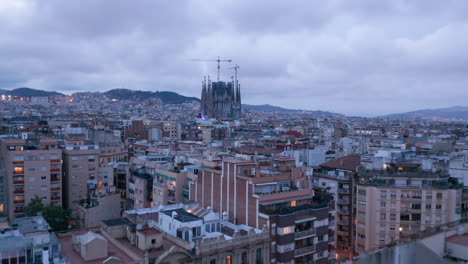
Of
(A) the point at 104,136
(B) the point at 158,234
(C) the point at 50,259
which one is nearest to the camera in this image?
(C) the point at 50,259

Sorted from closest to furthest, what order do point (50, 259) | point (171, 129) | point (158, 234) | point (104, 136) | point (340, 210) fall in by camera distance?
point (50, 259) < point (158, 234) < point (340, 210) < point (104, 136) < point (171, 129)

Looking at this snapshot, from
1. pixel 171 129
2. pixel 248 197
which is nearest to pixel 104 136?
pixel 171 129

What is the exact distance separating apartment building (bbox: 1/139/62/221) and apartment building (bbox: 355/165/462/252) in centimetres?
3424

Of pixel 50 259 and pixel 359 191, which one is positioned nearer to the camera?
pixel 50 259

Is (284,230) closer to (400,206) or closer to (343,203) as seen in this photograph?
(400,206)

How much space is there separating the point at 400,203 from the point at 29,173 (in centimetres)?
3951

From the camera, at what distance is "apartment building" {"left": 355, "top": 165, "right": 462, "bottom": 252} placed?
1435 inches

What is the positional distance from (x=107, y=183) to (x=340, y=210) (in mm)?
30143

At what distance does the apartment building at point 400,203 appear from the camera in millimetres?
36438

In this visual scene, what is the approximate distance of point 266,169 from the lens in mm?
36406

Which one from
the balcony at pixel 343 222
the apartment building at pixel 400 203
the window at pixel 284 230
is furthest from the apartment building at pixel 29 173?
the apartment building at pixel 400 203

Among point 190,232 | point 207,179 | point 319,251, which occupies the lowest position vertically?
point 319,251

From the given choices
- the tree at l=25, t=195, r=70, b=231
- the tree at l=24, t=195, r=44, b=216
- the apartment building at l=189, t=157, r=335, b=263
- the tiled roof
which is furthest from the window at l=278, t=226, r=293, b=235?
the tree at l=24, t=195, r=44, b=216

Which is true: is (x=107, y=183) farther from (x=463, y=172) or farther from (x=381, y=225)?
(x=463, y=172)
